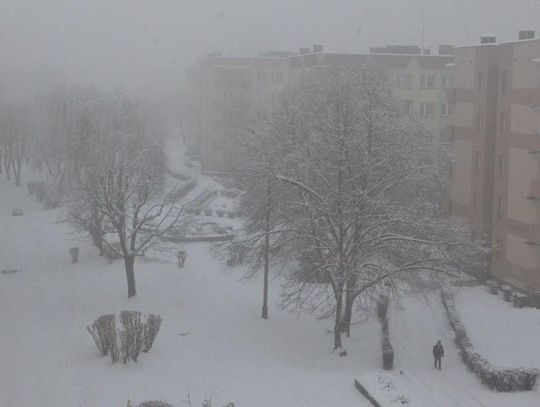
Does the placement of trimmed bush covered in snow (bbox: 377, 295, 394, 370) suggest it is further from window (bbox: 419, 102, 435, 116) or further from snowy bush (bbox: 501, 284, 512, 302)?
window (bbox: 419, 102, 435, 116)

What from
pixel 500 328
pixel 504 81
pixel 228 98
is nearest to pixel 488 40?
pixel 504 81

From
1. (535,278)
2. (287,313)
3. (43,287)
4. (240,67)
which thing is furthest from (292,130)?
(240,67)

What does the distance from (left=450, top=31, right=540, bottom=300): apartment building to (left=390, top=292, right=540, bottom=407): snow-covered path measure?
3.50m

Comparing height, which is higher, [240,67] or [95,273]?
[240,67]

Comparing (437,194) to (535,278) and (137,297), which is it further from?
(137,297)

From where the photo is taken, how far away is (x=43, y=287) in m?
31.2

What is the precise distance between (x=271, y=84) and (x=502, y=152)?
3361cm

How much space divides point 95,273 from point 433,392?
1917 cm

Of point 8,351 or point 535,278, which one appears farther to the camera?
point 535,278

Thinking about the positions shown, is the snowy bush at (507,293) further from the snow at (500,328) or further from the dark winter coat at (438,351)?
the dark winter coat at (438,351)

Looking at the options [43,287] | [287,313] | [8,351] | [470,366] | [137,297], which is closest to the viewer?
[470,366]

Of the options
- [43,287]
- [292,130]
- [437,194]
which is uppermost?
[292,130]

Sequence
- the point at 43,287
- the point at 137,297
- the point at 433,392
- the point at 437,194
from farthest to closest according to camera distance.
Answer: the point at 437,194 < the point at 43,287 < the point at 137,297 < the point at 433,392

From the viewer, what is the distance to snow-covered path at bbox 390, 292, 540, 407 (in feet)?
55.9
